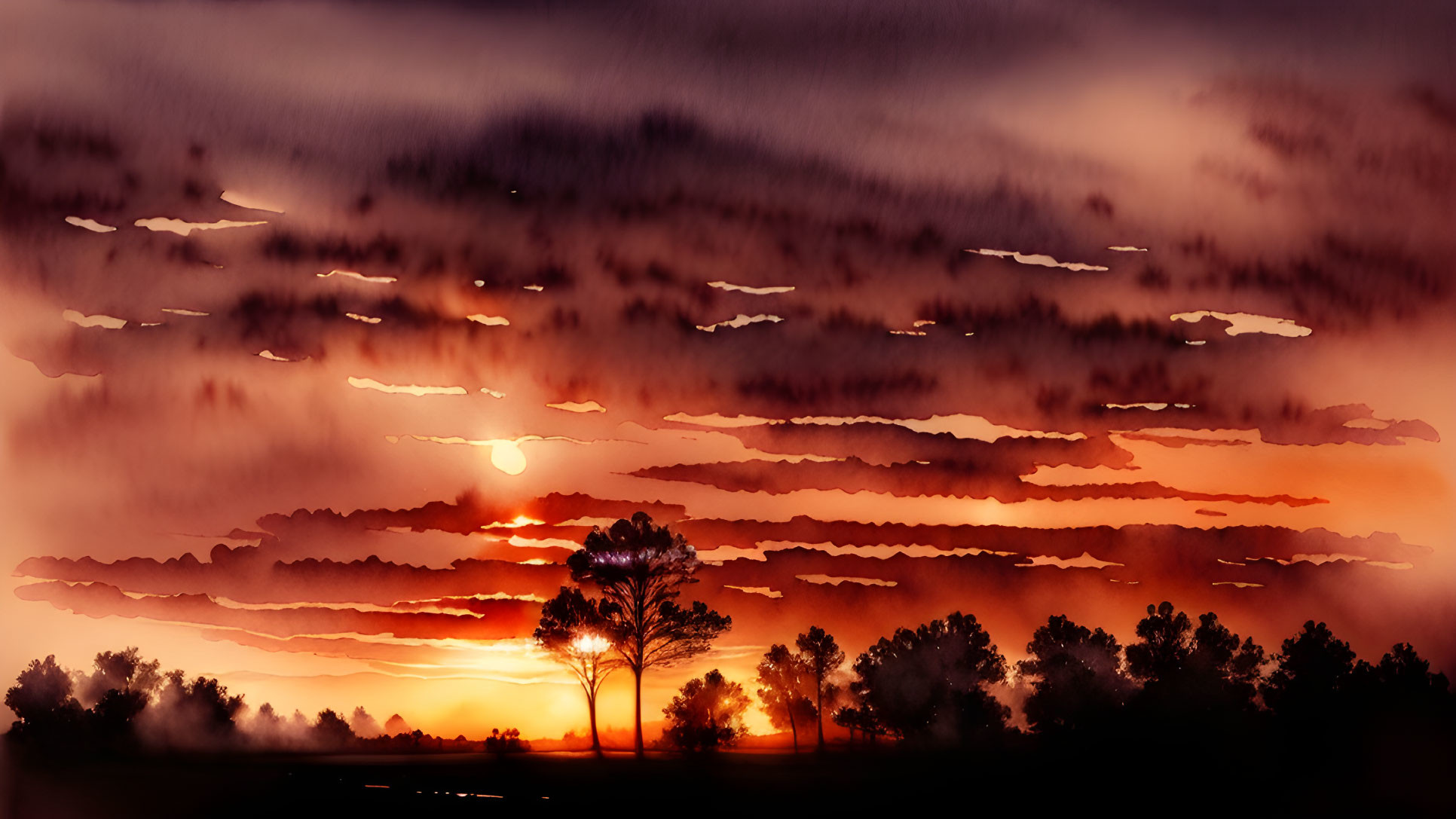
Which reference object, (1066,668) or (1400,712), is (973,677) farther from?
(1400,712)

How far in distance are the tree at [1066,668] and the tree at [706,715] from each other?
108 feet

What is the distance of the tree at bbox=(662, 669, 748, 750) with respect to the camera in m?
97.9

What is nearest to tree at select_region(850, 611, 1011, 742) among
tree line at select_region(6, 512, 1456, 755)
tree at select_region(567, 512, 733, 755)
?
tree line at select_region(6, 512, 1456, 755)

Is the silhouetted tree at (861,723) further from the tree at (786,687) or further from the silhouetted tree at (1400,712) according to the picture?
the silhouetted tree at (1400,712)

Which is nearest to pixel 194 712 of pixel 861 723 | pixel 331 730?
pixel 331 730

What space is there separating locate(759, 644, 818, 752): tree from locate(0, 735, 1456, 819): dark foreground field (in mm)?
97069

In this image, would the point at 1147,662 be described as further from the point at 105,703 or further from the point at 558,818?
the point at 558,818

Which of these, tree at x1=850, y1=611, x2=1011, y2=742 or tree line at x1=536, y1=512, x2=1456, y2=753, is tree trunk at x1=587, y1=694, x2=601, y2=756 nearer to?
tree line at x1=536, y1=512, x2=1456, y2=753

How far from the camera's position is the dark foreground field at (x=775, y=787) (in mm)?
45781

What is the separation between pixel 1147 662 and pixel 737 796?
12827 cm

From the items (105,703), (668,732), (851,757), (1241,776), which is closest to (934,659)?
(668,732)

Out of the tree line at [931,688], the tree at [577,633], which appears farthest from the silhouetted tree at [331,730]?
the tree at [577,633]

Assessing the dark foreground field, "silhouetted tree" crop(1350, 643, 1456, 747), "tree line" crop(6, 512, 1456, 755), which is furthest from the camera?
"tree line" crop(6, 512, 1456, 755)

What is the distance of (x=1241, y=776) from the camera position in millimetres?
56781
